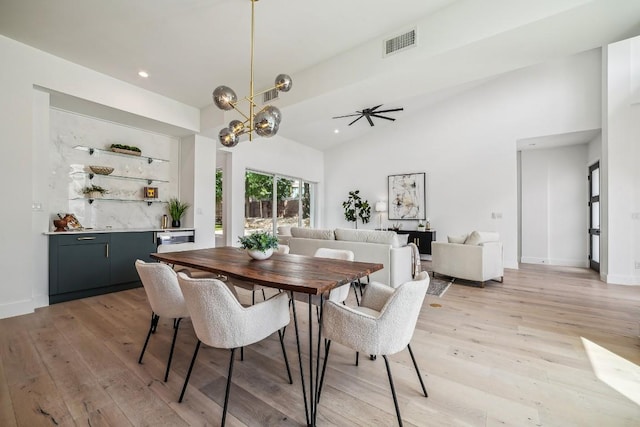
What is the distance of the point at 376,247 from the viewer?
3.55 meters

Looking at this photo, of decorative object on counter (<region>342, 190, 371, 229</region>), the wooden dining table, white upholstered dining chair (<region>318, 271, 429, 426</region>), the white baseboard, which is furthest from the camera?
decorative object on counter (<region>342, 190, 371, 229</region>)

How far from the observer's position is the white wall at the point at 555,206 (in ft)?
18.7

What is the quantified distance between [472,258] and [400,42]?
324 centimetres

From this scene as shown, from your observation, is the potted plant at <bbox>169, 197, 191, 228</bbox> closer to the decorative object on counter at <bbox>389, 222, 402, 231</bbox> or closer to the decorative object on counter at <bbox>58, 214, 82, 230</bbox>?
the decorative object on counter at <bbox>58, 214, 82, 230</bbox>

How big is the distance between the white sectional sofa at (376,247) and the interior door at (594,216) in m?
4.21

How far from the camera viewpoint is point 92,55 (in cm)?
316

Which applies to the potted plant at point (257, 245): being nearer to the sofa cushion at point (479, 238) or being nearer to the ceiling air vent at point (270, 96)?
the ceiling air vent at point (270, 96)

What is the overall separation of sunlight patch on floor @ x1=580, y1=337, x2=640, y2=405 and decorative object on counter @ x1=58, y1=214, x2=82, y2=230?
18.1 ft

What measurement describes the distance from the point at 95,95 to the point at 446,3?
4161mm

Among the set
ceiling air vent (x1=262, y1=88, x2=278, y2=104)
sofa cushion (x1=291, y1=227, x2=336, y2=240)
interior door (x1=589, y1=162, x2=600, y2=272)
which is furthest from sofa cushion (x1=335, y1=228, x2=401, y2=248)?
interior door (x1=589, y1=162, x2=600, y2=272)

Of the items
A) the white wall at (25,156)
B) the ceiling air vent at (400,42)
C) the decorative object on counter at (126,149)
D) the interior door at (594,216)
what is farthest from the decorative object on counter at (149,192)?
the interior door at (594,216)

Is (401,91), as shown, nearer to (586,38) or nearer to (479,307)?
(586,38)

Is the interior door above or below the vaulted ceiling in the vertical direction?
below

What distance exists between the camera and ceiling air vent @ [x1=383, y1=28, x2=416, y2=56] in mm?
2617
